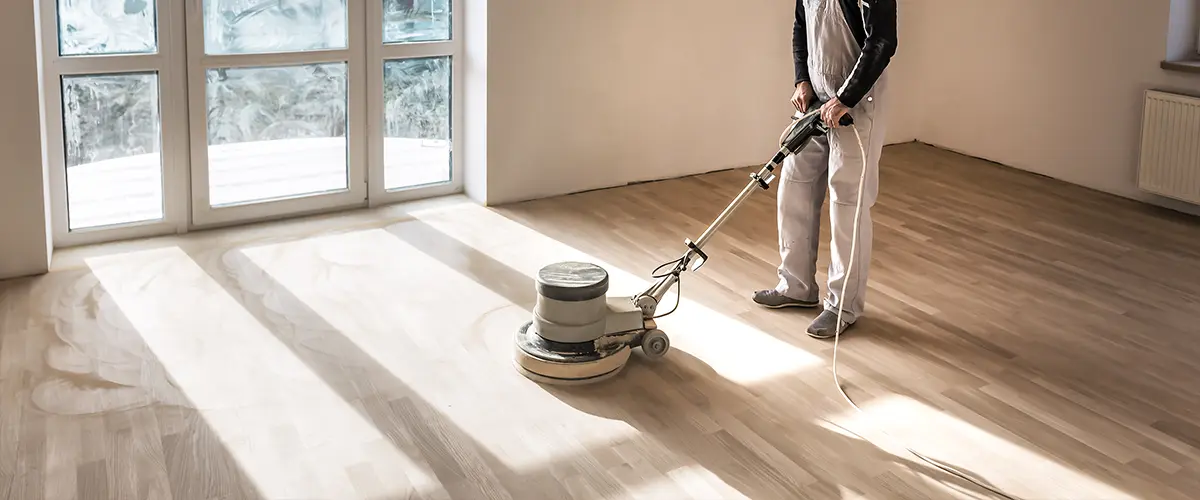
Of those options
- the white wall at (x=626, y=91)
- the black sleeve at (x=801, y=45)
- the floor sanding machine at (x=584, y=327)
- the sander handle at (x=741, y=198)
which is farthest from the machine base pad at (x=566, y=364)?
the white wall at (x=626, y=91)

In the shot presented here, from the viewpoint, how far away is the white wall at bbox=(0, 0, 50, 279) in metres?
4.00

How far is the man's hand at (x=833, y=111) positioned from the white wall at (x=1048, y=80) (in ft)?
8.56

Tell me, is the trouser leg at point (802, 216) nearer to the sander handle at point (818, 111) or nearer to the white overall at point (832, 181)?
the white overall at point (832, 181)

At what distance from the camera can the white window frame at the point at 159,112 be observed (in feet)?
14.1

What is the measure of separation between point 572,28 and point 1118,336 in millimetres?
2657

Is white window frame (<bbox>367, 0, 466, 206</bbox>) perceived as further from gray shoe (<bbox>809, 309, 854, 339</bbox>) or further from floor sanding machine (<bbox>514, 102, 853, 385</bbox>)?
gray shoe (<bbox>809, 309, 854, 339</bbox>)

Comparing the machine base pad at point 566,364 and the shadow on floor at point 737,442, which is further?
the machine base pad at point 566,364

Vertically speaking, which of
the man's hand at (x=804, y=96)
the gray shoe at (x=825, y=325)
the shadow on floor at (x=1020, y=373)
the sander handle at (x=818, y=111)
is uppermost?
the man's hand at (x=804, y=96)

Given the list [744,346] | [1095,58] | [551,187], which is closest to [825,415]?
[744,346]

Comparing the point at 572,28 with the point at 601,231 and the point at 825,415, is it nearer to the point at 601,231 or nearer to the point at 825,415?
the point at 601,231

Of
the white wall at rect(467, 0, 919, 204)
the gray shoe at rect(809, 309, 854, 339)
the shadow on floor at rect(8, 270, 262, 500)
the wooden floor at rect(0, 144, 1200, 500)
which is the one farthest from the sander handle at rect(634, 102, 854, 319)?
the white wall at rect(467, 0, 919, 204)

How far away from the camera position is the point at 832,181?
373 cm

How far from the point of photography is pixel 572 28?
5254 mm

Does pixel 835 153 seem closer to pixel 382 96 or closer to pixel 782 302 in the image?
pixel 782 302
